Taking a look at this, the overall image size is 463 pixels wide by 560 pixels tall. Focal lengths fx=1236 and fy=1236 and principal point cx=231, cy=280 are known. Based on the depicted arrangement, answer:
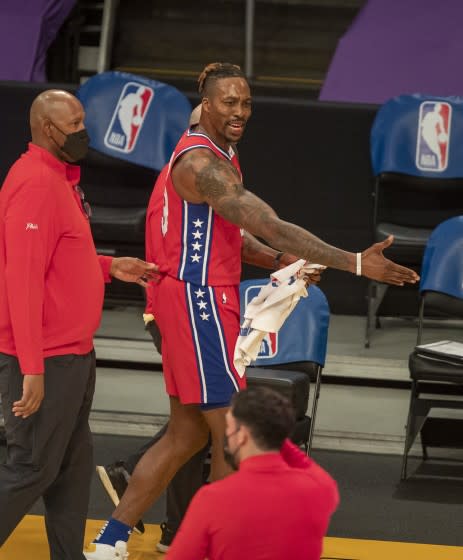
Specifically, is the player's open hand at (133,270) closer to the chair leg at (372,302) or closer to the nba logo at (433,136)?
the chair leg at (372,302)

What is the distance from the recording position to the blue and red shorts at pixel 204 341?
14.0 feet

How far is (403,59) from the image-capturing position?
8.08 metres

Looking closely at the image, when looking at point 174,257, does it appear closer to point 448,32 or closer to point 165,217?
point 165,217

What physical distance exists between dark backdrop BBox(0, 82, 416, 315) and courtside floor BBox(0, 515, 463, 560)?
114 inches

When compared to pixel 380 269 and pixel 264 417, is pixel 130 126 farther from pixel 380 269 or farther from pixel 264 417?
pixel 264 417

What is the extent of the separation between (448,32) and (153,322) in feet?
13.5

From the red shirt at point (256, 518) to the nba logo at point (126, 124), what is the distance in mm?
4738

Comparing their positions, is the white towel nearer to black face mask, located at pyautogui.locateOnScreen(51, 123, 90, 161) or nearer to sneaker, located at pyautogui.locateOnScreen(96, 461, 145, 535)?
black face mask, located at pyautogui.locateOnScreen(51, 123, 90, 161)

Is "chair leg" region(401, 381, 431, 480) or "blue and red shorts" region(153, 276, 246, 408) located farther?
"chair leg" region(401, 381, 431, 480)

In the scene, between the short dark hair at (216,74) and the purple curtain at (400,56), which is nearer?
the short dark hair at (216,74)

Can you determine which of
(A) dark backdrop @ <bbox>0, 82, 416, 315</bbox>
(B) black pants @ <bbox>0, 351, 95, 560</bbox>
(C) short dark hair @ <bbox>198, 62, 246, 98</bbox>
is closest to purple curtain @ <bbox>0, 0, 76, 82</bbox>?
(A) dark backdrop @ <bbox>0, 82, 416, 315</bbox>

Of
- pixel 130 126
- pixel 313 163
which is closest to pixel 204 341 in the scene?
pixel 130 126

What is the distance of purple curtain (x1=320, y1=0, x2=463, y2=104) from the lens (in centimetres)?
802

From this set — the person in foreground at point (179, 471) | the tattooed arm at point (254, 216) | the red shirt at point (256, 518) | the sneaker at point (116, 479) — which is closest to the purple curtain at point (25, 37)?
the person in foreground at point (179, 471)
